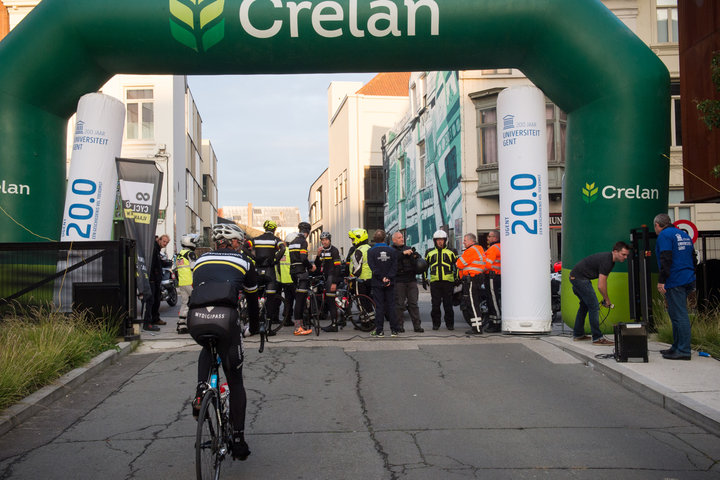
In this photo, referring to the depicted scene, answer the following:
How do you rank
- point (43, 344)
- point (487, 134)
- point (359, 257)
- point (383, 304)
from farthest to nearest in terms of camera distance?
point (487, 134) < point (359, 257) < point (383, 304) < point (43, 344)

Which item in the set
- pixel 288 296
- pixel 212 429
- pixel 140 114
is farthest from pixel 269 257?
pixel 140 114

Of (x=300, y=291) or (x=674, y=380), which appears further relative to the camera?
(x=300, y=291)

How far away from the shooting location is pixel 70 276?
427 inches

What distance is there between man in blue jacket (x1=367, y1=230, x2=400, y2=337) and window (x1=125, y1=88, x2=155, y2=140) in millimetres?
20562

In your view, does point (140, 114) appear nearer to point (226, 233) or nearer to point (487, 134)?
point (487, 134)

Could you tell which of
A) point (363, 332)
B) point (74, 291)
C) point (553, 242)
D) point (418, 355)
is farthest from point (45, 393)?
point (553, 242)

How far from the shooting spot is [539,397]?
24.5 ft

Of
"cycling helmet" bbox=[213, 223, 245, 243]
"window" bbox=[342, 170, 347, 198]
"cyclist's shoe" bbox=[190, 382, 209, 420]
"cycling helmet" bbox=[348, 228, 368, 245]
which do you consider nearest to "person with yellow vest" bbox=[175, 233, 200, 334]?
"cycling helmet" bbox=[348, 228, 368, 245]

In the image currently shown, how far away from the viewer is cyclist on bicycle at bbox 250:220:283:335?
12.6 m

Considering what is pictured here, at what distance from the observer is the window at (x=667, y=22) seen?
26062 millimetres

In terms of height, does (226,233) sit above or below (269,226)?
below

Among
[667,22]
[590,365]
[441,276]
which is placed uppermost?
A: [667,22]

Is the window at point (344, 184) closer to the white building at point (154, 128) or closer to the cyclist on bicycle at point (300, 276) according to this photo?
the white building at point (154, 128)

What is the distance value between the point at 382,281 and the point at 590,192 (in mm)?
3664
